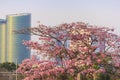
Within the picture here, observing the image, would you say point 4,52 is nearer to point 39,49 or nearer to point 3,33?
point 3,33

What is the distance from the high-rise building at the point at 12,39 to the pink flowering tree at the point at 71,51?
105140 mm

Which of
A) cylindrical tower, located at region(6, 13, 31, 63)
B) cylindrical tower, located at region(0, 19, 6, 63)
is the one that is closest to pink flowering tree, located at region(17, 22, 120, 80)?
cylindrical tower, located at region(6, 13, 31, 63)

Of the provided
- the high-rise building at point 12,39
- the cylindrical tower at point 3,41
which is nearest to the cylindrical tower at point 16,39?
the high-rise building at point 12,39

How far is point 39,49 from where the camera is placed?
49.2ft

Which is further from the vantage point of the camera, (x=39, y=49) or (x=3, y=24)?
(x=3, y=24)

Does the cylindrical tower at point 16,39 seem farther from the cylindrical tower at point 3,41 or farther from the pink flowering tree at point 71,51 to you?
the pink flowering tree at point 71,51

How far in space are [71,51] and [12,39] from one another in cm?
11347

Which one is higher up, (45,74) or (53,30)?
(53,30)

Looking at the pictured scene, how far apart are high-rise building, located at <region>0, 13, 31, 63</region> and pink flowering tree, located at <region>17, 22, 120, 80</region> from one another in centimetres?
10514

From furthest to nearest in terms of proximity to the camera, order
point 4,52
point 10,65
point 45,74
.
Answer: point 4,52 < point 10,65 < point 45,74

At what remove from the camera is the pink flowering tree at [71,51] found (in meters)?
14.4

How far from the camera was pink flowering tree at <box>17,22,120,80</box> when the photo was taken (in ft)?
47.4

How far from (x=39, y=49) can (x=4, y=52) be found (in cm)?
11496

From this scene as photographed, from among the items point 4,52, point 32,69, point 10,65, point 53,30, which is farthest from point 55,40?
point 4,52
